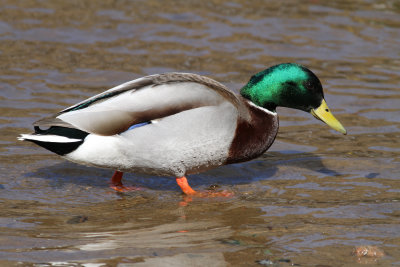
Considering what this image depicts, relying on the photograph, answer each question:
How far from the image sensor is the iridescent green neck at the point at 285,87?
5.52 meters

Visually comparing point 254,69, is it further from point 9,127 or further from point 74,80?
point 9,127

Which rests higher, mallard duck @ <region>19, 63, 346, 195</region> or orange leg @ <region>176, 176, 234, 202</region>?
mallard duck @ <region>19, 63, 346, 195</region>

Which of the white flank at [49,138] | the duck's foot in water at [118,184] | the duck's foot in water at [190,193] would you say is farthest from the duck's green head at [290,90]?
the white flank at [49,138]

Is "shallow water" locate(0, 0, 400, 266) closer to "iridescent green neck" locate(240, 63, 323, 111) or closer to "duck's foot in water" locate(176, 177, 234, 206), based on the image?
"duck's foot in water" locate(176, 177, 234, 206)

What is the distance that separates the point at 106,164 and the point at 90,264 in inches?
45.9

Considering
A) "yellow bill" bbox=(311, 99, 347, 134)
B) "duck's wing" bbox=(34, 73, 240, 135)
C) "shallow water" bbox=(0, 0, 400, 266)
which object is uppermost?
"duck's wing" bbox=(34, 73, 240, 135)

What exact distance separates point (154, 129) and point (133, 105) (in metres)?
0.21

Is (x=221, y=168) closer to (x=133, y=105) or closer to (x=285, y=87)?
(x=285, y=87)

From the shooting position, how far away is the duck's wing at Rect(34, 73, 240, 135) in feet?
16.5

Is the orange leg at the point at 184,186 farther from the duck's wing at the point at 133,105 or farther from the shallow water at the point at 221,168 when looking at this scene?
the duck's wing at the point at 133,105

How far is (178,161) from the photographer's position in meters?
5.18

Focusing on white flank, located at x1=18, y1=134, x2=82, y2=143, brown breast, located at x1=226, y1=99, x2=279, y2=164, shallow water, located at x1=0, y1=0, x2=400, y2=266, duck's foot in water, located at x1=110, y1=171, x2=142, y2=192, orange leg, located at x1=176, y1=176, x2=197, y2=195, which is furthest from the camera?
duck's foot in water, located at x1=110, y1=171, x2=142, y2=192

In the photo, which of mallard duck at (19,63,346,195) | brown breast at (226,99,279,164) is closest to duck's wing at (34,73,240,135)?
mallard duck at (19,63,346,195)

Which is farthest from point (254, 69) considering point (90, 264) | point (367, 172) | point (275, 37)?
point (90, 264)
